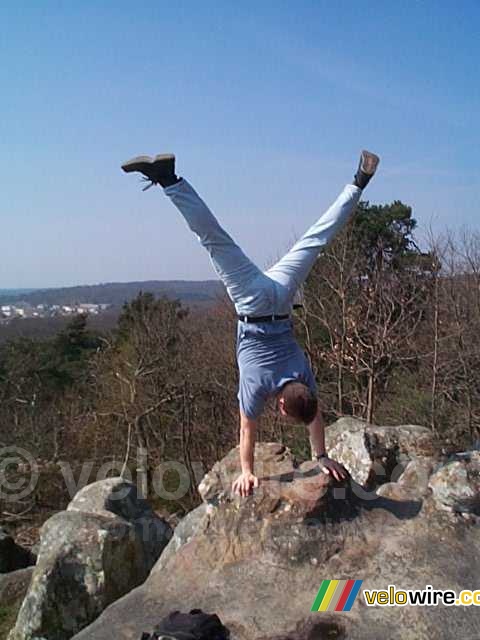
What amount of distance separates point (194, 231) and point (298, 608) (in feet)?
8.56

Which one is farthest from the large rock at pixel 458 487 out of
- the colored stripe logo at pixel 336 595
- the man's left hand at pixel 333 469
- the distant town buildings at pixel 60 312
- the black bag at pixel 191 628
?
the distant town buildings at pixel 60 312

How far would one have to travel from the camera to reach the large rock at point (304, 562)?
4.04 meters

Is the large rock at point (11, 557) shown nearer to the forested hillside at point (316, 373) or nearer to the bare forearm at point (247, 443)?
the forested hillside at point (316, 373)

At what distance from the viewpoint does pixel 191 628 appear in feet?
12.7

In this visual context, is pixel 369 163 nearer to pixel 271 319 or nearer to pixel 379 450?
pixel 271 319

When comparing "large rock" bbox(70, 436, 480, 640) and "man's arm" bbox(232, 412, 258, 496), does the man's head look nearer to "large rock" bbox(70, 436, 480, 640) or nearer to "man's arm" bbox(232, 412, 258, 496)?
"man's arm" bbox(232, 412, 258, 496)

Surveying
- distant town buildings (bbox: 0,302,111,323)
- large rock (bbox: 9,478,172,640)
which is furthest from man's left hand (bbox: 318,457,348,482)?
distant town buildings (bbox: 0,302,111,323)

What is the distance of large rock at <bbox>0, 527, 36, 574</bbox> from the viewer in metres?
10.7

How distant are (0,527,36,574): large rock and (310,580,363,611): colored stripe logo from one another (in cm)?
795

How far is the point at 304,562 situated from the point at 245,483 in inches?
27.8

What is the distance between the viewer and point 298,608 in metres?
4.26

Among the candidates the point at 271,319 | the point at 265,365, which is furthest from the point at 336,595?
the point at 271,319

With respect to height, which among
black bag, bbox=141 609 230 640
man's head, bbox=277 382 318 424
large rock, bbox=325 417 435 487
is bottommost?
black bag, bbox=141 609 230 640

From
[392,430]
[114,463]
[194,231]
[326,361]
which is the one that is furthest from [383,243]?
[194,231]
